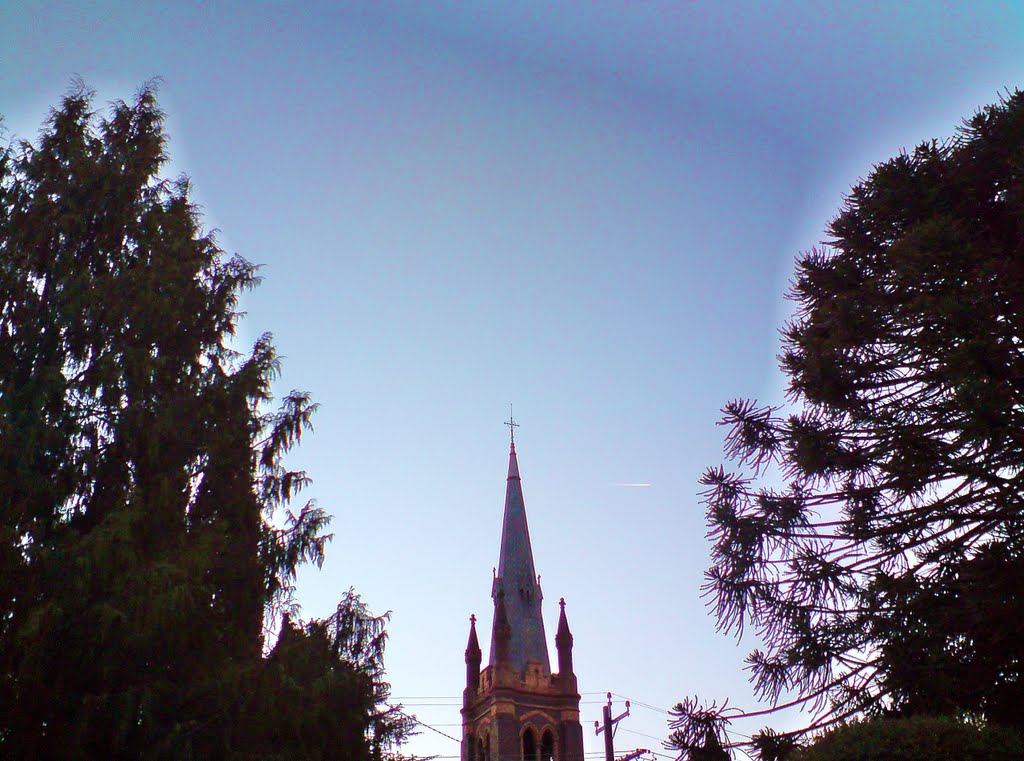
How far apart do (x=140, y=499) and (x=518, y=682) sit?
43369mm

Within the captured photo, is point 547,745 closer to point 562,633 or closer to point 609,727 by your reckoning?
point 562,633

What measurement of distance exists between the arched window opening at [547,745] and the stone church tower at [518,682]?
54mm

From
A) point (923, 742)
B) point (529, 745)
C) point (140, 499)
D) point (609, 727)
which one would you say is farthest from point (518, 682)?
point (923, 742)

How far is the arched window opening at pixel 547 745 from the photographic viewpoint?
52906mm

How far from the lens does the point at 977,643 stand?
37.0 feet

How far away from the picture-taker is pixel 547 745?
175 feet

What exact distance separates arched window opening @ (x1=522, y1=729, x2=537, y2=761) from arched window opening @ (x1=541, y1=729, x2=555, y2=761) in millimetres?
503

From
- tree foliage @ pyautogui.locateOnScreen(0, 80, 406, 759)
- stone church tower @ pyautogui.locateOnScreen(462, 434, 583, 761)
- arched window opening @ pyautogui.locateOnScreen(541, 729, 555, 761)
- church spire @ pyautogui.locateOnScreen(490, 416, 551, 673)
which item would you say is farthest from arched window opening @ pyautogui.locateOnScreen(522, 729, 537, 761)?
tree foliage @ pyautogui.locateOnScreen(0, 80, 406, 759)

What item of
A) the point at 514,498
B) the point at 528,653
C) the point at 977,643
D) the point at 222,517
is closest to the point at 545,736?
the point at 528,653

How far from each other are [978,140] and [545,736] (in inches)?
1824

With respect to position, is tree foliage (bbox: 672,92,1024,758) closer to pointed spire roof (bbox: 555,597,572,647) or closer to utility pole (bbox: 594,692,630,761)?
utility pole (bbox: 594,692,630,761)

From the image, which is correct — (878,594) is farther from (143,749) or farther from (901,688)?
(143,749)

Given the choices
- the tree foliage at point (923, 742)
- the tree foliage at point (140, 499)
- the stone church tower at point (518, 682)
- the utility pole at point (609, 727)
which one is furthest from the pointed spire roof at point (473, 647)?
the tree foliage at point (923, 742)

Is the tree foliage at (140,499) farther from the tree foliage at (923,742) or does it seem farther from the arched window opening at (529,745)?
the arched window opening at (529,745)
